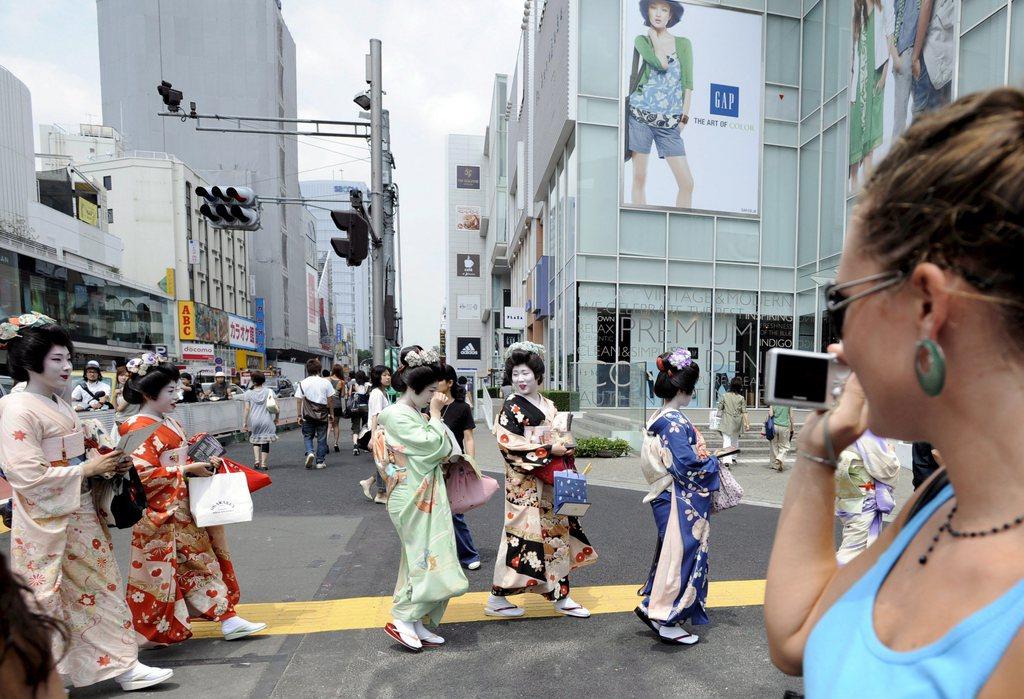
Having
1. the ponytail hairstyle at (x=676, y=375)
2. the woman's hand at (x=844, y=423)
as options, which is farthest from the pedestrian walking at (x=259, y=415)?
the woman's hand at (x=844, y=423)

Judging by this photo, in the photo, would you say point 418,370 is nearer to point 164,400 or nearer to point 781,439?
point 164,400

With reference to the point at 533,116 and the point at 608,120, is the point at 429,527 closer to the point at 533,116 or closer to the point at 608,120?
the point at 608,120

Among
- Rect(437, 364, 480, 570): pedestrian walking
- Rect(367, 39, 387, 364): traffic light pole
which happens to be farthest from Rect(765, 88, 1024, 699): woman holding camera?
Rect(367, 39, 387, 364): traffic light pole

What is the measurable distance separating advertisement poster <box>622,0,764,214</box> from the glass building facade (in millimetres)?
290

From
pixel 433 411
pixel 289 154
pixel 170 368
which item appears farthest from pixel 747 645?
pixel 289 154

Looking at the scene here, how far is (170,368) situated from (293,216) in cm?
6082

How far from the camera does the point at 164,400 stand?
3391mm

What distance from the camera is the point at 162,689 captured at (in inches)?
116

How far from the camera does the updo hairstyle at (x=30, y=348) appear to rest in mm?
2768

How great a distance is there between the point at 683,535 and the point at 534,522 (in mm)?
1000

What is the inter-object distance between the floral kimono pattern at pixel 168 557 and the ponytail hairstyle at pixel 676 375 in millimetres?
2980

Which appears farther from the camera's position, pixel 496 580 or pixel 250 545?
pixel 250 545

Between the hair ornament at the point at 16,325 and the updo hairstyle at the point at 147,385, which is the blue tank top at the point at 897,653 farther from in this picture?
the updo hairstyle at the point at 147,385

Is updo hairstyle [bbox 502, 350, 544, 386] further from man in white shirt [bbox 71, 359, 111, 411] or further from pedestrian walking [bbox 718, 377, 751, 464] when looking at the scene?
man in white shirt [bbox 71, 359, 111, 411]
